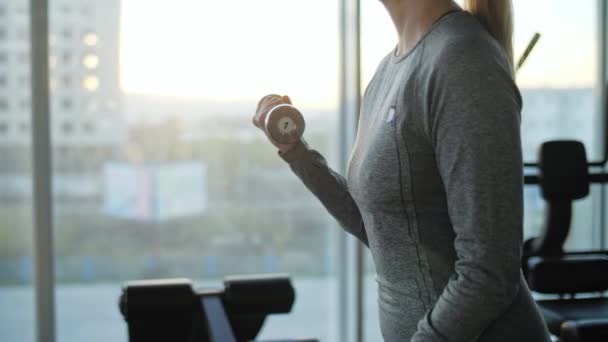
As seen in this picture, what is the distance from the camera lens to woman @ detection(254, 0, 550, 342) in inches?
30.6

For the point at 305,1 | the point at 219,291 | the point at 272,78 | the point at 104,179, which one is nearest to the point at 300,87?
the point at 272,78

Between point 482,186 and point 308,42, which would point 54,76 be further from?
point 482,186

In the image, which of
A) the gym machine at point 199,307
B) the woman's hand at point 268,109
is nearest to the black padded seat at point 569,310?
the gym machine at point 199,307

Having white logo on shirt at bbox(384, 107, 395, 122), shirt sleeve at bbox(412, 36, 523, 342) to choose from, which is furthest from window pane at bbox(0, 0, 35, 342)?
shirt sleeve at bbox(412, 36, 523, 342)

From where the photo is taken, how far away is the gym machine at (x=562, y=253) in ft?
7.73

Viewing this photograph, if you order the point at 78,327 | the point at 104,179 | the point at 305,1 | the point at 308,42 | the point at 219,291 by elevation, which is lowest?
the point at 78,327

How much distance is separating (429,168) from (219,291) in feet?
3.66

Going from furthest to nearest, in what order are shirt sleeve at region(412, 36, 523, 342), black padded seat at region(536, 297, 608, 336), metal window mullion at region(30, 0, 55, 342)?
1. metal window mullion at region(30, 0, 55, 342)
2. black padded seat at region(536, 297, 608, 336)
3. shirt sleeve at region(412, 36, 523, 342)

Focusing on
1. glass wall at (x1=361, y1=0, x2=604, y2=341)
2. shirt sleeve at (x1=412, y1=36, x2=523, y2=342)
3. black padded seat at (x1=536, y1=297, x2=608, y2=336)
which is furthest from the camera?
glass wall at (x1=361, y1=0, x2=604, y2=341)

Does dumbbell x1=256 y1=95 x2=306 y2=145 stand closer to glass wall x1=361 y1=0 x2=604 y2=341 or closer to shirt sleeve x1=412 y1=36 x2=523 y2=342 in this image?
shirt sleeve x1=412 y1=36 x2=523 y2=342

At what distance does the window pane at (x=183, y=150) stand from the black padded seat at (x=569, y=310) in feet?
4.21

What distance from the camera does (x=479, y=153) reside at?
2.52ft

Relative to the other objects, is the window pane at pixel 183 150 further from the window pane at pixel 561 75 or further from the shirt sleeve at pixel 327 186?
the shirt sleeve at pixel 327 186

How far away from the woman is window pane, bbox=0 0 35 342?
88.7 inches
